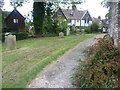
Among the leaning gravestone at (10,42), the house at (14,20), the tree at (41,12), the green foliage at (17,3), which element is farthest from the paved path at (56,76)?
the house at (14,20)

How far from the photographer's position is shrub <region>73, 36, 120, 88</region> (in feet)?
11.2

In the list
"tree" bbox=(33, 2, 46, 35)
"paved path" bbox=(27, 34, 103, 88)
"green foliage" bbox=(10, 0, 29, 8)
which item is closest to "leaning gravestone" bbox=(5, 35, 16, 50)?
"paved path" bbox=(27, 34, 103, 88)

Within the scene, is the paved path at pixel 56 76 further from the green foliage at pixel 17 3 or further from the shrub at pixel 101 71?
the green foliage at pixel 17 3

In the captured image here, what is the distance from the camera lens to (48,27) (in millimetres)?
18219

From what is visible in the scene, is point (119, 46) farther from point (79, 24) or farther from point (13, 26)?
point (79, 24)

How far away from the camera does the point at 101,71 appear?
3621mm

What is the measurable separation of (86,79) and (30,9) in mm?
15734

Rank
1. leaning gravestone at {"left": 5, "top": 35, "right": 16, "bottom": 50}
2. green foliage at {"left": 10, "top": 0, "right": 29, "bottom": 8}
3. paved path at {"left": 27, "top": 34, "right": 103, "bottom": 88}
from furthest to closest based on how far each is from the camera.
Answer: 1. green foliage at {"left": 10, "top": 0, "right": 29, "bottom": 8}
2. leaning gravestone at {"left": 5, "top": 35, "right": 16, "bottom": 50}
3. paved path at {"left": 27, "top": 34, "right": 103, "bottom": 88}

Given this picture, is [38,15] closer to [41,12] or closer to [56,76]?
[41,12]

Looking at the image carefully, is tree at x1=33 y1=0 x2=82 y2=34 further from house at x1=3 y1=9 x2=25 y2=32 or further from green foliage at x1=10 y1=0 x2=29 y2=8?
house at x1=3 y1=9 x2=25 y2=32

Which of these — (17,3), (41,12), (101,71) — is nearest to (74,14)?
(41,12)

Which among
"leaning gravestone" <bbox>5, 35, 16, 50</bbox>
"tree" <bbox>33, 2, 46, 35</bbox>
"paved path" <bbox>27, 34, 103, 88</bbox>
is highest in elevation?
"tree" <bbox>33, 2, 46, 35</bbox>

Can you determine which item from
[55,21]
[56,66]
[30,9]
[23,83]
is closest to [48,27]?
[55,21]

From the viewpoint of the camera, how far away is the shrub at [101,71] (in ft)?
11.2
